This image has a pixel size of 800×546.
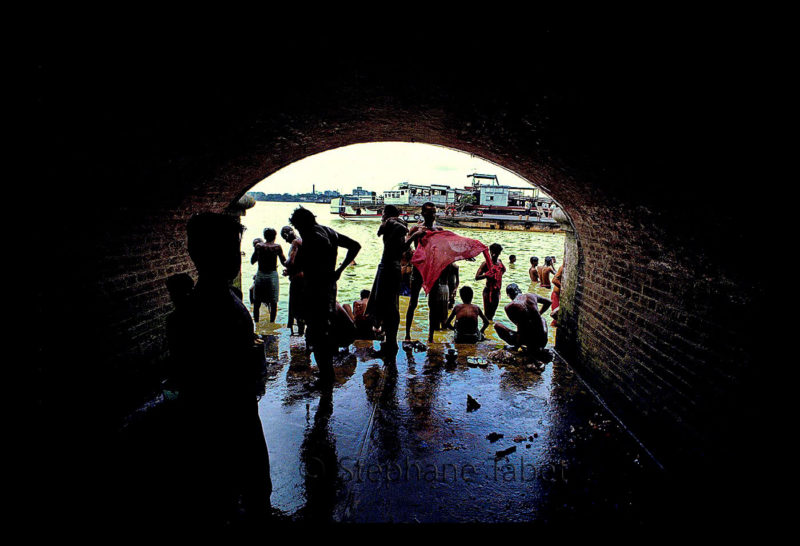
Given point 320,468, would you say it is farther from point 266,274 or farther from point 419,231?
point 266,274

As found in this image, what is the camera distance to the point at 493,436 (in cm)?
367

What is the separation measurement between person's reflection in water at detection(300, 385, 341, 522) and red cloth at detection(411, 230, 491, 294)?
2.89 m

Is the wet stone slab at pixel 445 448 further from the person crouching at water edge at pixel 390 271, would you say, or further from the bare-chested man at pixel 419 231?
the bare-chested man at pixel 419 231

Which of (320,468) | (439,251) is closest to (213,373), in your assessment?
(320,468)

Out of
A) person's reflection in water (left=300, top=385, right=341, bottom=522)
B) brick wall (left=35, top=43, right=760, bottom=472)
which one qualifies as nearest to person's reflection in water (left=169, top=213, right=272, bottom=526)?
person's reflection in water (left=300, top=385, right=341, bottom=522)

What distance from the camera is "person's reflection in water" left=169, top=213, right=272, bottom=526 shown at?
199cm

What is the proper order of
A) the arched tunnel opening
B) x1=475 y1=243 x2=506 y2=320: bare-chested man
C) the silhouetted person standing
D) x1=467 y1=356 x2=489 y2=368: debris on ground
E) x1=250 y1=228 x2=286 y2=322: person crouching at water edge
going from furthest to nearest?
x1=475 y1=243 x2=506 y2=320: bare-chested man < x1=250 y1=228 x2=286 y2=322: person crouching at water edge < x1=467 y1=356 x2=489 y2=368: debris on ground < the silhouetted person standing < the arched tunnel opening

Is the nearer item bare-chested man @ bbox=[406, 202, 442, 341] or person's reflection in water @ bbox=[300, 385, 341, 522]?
person's reflection in water @ bbox=[300, 385, 341, 522]

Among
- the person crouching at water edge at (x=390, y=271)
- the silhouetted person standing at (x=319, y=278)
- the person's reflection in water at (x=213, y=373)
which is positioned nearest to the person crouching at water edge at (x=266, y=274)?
the person crouching at water edge at (x=390, y=271)

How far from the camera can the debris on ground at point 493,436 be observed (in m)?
3.63

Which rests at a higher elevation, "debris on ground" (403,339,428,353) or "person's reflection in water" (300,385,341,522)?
"debris on ground" (403,339,428,353)

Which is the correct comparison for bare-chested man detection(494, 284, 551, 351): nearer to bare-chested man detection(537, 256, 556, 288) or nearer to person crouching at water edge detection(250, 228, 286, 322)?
person crouching at water edge detection(250, 228, 286, 322)

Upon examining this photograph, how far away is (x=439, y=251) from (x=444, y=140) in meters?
1.84

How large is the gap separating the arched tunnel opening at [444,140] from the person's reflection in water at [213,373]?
0.94 meters
